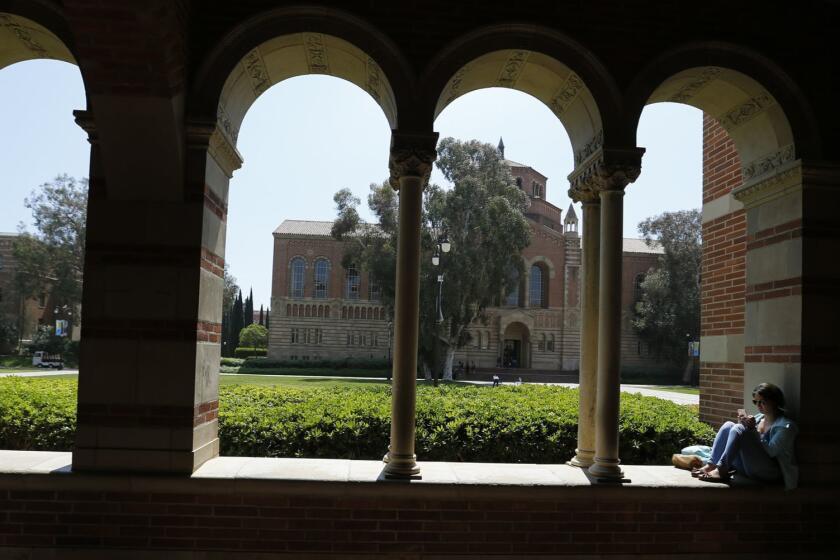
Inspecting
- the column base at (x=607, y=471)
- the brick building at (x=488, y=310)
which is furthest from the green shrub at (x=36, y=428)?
the brick building at (x=488, y=310)

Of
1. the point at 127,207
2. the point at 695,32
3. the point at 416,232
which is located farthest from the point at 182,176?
the point at 695,32

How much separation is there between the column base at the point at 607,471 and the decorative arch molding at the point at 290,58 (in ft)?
11.7

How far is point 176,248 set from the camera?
5.57 meters

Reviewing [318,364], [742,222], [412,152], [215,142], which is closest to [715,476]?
[742,222]

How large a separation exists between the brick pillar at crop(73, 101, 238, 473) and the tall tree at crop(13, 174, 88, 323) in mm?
52323

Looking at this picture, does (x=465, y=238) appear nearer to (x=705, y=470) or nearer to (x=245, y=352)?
(x=245, y=352)

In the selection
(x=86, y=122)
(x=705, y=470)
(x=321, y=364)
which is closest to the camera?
(x=86, y=122)

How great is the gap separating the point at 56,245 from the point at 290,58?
54051 millimetres

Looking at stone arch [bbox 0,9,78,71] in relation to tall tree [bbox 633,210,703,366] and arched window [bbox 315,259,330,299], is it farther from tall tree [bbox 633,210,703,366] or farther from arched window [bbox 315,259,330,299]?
arched window [bbox 315,259,330,299]

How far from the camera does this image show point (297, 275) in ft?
204

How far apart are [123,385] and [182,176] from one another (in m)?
1.81

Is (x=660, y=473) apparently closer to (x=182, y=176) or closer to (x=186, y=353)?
(x=186, y=353)

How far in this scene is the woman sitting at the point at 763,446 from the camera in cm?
568

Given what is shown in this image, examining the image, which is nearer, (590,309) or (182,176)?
(182,176)
